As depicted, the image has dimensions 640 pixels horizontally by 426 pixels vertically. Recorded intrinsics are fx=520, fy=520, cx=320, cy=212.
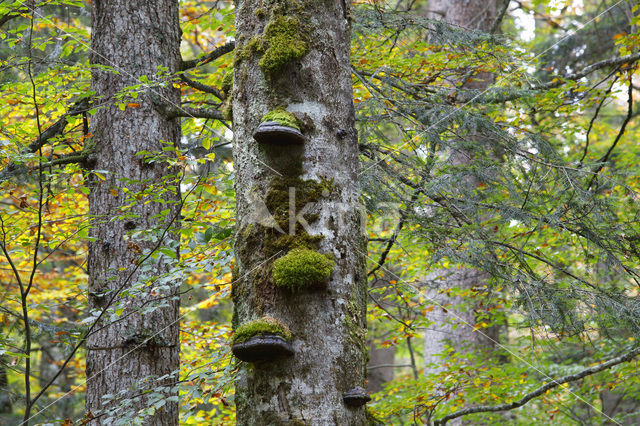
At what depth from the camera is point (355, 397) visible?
6.54 ft

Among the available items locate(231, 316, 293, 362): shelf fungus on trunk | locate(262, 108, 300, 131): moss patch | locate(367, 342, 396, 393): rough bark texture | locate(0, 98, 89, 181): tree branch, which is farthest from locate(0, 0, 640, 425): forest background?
locate(367, 342, 396, 393): rough bark texture

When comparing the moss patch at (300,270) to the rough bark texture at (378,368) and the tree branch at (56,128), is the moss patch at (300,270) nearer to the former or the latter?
the tree branch at (56,128)

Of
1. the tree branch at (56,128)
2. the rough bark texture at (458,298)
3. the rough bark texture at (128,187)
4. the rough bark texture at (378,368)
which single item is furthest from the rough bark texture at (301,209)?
the rough bark texture at (378,368)

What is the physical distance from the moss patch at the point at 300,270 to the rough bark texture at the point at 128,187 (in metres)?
2.25

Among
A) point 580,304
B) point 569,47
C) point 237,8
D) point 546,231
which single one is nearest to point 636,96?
point 569,47

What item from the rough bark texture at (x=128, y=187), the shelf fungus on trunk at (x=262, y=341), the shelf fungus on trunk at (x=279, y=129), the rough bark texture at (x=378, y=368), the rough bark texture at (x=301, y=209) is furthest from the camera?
the rough bark texture at (x=378, y=368)

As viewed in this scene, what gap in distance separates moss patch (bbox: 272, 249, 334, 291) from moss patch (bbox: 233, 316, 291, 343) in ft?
0.50

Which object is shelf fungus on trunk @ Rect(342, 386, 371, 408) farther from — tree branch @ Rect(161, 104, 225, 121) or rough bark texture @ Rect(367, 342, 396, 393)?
rough bark texture @ Rect(367, 342, 396, 393)

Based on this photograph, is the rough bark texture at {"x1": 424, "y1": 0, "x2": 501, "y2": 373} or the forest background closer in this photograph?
the forest background

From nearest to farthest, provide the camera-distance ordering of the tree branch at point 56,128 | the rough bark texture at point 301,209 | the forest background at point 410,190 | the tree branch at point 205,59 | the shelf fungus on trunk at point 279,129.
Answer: the rough bark texture at point 301,209 < the shelf fungus on trunk at point 279,129 < the forest background at point 410,190 < the tree branch at point 56,128 < the tree branch at point 205,59

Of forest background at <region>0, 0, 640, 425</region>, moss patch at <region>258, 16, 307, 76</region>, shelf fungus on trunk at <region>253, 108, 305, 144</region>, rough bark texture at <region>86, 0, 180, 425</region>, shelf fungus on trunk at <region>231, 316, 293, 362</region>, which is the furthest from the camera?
rough bark texture at <region>86, 0, 180, 425</region>

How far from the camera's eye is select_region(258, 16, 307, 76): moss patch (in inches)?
93.4

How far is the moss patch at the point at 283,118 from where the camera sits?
7.27ft

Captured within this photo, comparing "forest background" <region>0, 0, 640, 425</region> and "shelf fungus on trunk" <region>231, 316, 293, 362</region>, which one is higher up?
"forest background" <region>0, 0, 640, 425</region>
